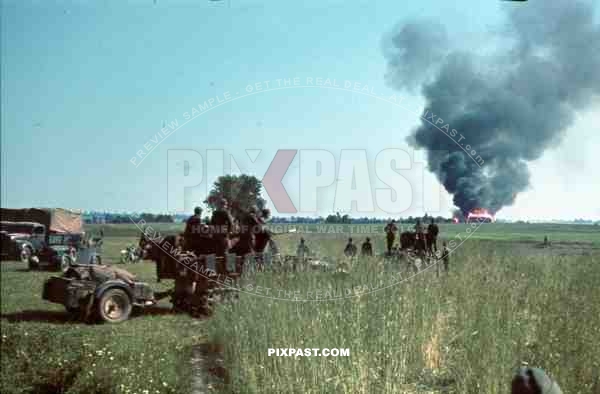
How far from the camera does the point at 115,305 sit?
1015 cm

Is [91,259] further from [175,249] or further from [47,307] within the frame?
[175,249]

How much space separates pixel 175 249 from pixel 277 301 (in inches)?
171

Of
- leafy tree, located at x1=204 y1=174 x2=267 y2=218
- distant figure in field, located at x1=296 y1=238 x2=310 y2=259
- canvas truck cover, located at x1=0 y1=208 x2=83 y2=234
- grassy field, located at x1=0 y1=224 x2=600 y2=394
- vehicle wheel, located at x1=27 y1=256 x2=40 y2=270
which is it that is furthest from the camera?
canvas truck cover, located at x1=0 y1=208 x2=83 y2=234

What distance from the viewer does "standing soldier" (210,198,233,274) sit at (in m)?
10.1

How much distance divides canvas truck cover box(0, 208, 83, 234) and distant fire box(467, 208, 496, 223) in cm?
1911

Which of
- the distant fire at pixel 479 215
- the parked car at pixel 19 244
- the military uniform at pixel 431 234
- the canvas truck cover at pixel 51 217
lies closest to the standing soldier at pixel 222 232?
the military uniform at pixel 431 234

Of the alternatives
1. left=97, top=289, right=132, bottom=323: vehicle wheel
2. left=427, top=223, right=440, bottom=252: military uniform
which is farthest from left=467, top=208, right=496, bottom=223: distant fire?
left=97, top=289, right=132, bottom=323: vehicle wheel

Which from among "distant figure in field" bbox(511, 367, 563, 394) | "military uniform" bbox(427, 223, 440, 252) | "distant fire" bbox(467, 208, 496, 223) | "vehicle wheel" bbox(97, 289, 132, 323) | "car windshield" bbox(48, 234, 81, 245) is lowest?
"vehicle wheel" bbox(97, 289, 132, 323)

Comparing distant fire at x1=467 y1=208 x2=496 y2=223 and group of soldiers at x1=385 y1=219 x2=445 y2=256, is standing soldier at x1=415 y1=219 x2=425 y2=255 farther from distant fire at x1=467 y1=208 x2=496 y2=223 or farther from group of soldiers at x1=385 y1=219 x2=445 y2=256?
distant fire at x1=467 y1=208 x2=496 y2=223

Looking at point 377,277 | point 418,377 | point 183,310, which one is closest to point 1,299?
point 183,310

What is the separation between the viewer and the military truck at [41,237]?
2095cm

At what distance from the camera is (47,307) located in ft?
38.3

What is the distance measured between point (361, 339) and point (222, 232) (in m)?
5.11

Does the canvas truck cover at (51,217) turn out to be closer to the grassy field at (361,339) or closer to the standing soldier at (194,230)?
the standing soldier at (194,230)
